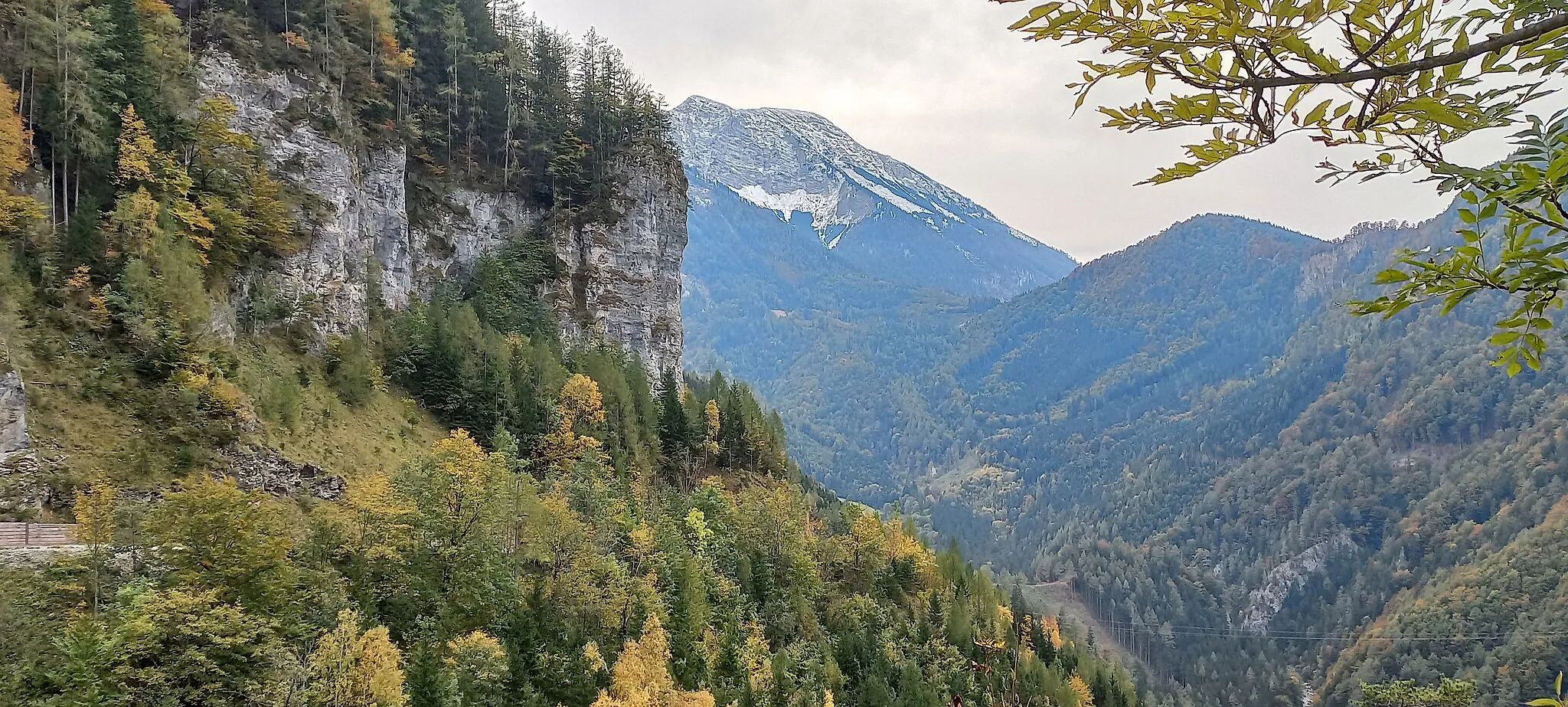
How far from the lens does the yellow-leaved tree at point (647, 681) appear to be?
23.6m

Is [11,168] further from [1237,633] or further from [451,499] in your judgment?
[1237,633]

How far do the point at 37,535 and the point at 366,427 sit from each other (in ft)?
54.2

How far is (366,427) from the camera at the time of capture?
37000 millimetres

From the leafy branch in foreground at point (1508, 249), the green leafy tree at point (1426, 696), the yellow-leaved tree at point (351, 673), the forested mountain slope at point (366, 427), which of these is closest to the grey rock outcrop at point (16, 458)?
the forested mountain slope at point (366, 427)

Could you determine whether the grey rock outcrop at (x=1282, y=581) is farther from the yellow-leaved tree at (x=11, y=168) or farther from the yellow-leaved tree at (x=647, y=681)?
the yellow-leaved tree at (x=11, y=168)

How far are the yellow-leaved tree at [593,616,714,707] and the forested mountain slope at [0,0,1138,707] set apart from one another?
0.16m

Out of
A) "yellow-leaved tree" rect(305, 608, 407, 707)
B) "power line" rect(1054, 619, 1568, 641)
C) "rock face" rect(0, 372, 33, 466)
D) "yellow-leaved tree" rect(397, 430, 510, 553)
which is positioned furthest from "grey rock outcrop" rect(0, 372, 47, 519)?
"power line" rect(1054, 619, 1568, 641)

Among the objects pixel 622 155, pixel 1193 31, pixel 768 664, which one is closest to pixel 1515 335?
pixel 1193 31

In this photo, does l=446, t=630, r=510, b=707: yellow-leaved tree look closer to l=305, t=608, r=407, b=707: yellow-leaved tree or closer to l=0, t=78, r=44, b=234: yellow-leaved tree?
l=305, t=608, r=407, b=707: yellow-leaved tree

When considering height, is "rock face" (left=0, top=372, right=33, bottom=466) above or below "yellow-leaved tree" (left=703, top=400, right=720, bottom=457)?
above

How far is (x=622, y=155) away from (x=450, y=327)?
28179mm

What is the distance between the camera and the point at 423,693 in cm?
2069

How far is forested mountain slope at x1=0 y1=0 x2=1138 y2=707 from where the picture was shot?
1942 cm

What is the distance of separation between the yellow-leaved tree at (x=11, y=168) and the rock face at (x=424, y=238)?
744 centimetres
